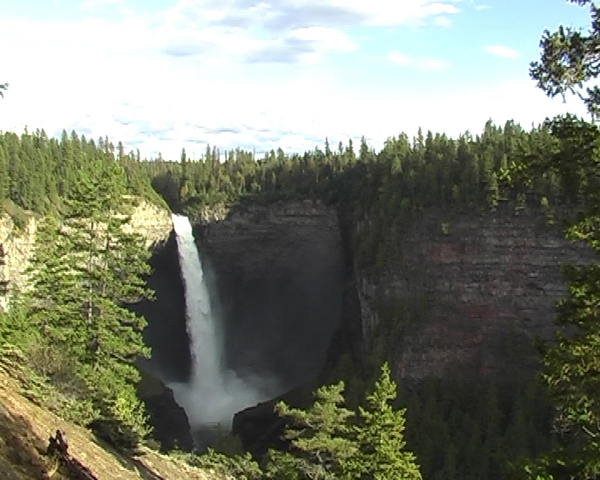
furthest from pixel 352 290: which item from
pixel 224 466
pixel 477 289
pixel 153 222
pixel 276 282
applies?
pixel 224 466

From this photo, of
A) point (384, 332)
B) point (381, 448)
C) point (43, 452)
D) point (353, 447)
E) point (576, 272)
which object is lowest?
point (384, 332)

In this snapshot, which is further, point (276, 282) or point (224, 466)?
point (276, 282)

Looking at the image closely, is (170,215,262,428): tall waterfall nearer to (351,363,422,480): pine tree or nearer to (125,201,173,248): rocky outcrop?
(125,201,173,248): rocky outcrop

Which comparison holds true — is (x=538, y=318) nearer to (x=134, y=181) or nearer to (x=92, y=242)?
(x=92, y=242)

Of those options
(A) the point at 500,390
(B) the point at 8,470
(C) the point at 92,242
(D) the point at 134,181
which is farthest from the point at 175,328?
(B) the point at 8,470

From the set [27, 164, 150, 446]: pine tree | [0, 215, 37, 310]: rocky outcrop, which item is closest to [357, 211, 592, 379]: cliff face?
[0, 215, 37, 310]: rocky outcrop

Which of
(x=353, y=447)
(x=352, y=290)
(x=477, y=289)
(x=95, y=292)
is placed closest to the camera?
(x=353, y=447)

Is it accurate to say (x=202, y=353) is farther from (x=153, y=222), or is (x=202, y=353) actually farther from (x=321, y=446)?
(x=321, y=446)

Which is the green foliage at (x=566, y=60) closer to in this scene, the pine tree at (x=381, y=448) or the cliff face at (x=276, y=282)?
the pine tree at (x=381, y=448)
